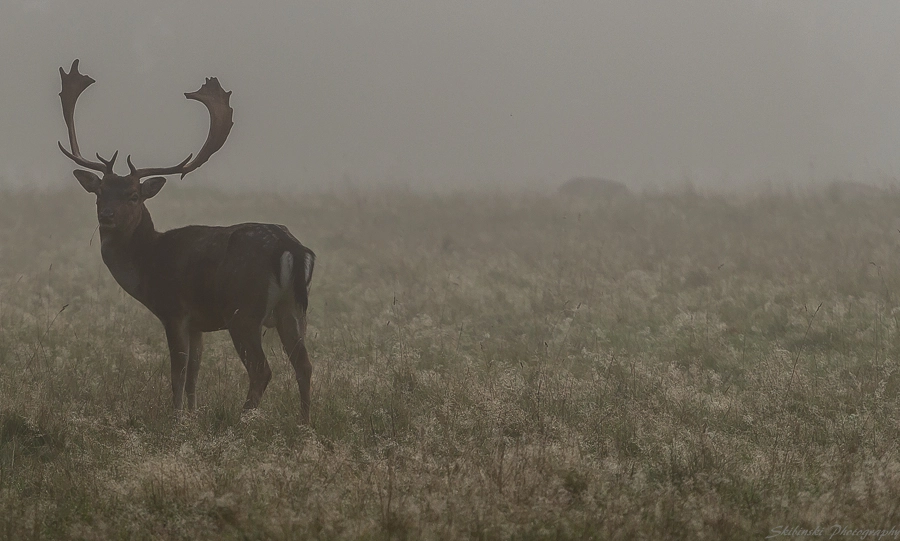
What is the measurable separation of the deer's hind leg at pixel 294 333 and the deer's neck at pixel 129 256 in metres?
1.15

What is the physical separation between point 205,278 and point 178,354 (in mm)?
574

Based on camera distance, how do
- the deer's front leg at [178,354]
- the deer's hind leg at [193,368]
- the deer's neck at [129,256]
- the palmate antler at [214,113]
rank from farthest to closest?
the palmate antler at [214,113] → the deer's neck at [129,256] → the deer's hind leg at [193,368] → the deer's front leg at [178,354]

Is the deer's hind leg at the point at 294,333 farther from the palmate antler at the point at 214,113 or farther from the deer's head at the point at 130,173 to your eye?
the palmate antler at the point at 214,113

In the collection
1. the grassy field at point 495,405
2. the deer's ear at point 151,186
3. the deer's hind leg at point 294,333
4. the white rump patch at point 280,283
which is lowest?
the grassy field at point 495,405

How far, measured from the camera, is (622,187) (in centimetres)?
2153

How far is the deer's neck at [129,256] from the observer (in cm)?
648

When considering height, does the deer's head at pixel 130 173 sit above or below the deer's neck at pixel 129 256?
above

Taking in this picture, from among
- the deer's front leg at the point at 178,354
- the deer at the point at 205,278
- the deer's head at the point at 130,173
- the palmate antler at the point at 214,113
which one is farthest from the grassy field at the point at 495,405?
the palmate antler at the point at 214,113

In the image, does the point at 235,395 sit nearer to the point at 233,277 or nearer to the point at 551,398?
the point at 233,277

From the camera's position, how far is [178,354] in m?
6.12

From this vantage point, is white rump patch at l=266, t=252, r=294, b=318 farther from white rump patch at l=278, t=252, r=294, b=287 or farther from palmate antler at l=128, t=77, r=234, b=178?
Result: palmate antler at l=128, t=77, r=234, b=178

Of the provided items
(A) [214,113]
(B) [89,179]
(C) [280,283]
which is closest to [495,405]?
(C) [280,283]

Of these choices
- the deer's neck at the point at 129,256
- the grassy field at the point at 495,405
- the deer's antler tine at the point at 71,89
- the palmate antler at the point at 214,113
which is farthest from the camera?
the deer's antler tine at the point at 71,89

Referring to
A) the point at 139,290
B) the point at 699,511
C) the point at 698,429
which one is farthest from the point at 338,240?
the point at 699,511
